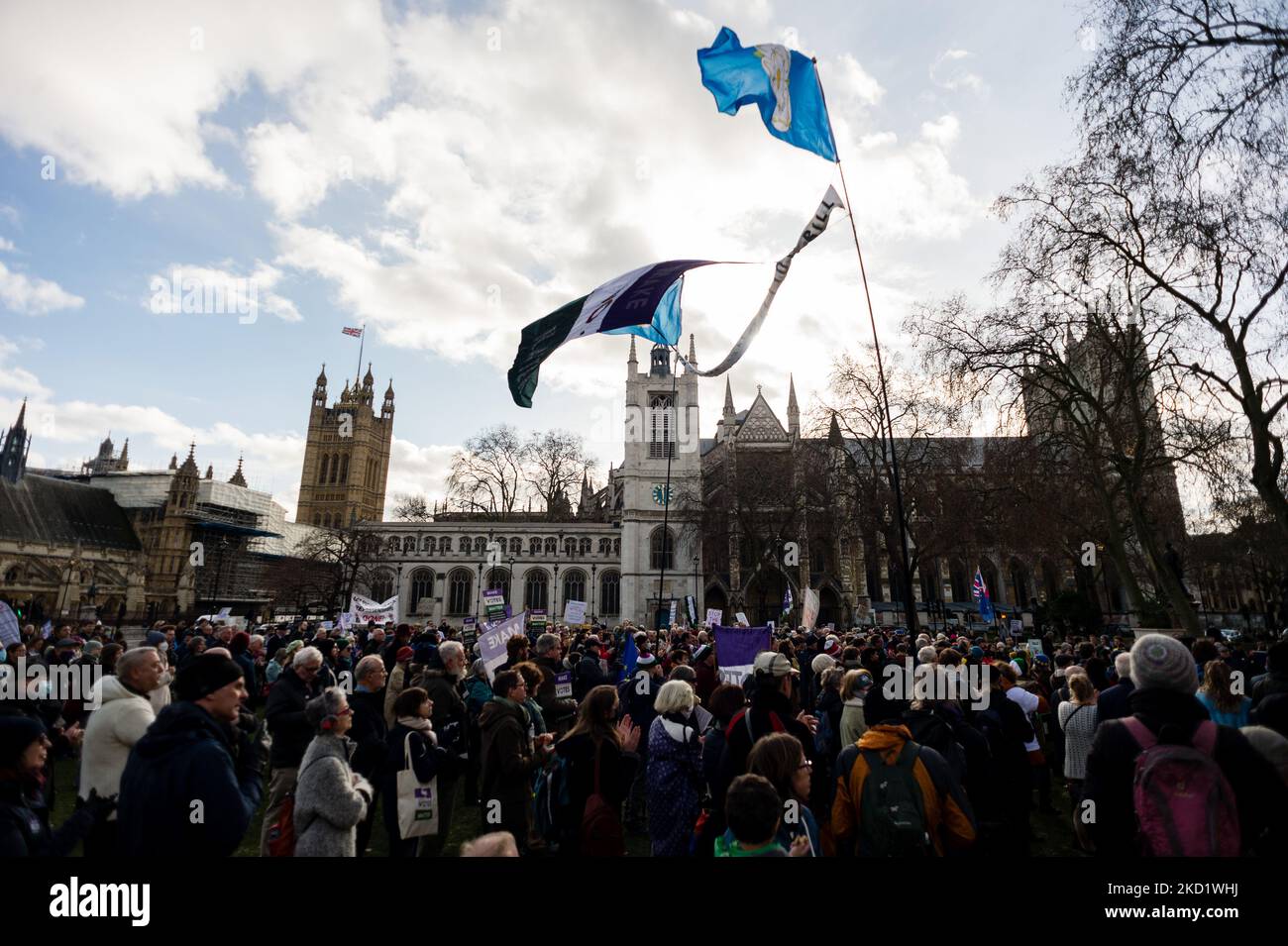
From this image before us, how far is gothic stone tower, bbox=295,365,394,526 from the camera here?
3688 inches

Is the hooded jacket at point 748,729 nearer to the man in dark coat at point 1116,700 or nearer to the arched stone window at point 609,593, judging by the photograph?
the man in dark coat at point 1116,700

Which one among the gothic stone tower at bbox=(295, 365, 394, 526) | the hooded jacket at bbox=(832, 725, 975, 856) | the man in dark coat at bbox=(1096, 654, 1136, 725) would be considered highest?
the gothic stone tower at bbox=(295, 365, 394, 526)

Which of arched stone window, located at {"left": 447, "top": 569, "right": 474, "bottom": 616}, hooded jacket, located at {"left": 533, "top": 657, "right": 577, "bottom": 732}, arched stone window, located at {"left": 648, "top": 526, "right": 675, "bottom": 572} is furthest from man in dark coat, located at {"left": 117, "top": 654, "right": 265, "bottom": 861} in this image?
arched stone window, located at {"left": 447, "top": 569, "right": 474, "bottom": 616}

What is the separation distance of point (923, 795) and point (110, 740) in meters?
4.50

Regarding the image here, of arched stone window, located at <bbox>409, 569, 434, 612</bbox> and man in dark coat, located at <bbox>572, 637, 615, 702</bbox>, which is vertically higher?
arched stone window, located at <bbox>409, 569, 434, 612</bbox>

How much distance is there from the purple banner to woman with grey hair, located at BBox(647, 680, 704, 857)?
493 cm

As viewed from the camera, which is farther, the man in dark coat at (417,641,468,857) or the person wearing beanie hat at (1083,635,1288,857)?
the man in dark coat at (417,641,468,857)

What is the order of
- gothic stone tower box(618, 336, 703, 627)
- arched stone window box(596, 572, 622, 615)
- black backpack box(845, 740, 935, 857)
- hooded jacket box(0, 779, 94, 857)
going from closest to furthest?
hooded jacket box(0, 779, 94, 857) → black backpack box(845, 740, 935, 857) → gothic stone tower box(618, 336, 703, 627) → arched stone window box(596, 572, 622, 615)

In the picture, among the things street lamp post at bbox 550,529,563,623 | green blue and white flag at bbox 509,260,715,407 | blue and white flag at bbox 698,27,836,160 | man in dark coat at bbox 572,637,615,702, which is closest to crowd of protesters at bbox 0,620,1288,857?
man in dark coat at bbox 572,637,615,702

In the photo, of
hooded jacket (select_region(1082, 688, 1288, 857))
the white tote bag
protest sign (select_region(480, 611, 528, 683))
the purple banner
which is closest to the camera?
hooded jacket (select_region(1082, 688, 1288, 857))

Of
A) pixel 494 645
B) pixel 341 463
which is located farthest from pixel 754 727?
pixel 341 463

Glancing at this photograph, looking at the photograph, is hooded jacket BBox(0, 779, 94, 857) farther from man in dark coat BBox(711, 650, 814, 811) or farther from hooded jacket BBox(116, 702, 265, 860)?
man in dark coat BBox(711, 650, 814, 811)
